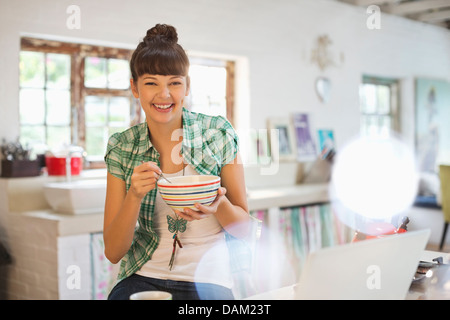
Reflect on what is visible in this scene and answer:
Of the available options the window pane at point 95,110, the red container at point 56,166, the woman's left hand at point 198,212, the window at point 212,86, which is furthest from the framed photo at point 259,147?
the woman's left hand at point 198,212

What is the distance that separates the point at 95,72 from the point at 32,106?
505 millimetres

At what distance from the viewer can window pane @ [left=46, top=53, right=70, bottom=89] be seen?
129 inches

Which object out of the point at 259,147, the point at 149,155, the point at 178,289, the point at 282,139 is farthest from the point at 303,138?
the point at 178,289

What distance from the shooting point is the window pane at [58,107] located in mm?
3295

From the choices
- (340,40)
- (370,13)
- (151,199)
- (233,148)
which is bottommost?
(151,199)

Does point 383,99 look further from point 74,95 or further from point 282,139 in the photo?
point 74,95

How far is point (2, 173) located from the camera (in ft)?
9.55

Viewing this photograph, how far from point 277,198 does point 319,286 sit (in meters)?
2.83

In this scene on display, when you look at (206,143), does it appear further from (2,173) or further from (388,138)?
(388,138)

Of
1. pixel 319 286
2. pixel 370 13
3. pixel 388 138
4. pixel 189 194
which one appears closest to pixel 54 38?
pixel 189 194

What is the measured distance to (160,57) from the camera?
4.64ft

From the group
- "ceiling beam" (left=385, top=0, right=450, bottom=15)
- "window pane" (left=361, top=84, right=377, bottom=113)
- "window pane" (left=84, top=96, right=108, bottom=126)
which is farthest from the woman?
"ceiling beam" (left=385, top=0, right=450, bottom=15)

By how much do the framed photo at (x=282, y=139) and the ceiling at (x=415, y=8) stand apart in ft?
5.29

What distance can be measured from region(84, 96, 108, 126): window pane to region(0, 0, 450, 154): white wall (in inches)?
15.9
